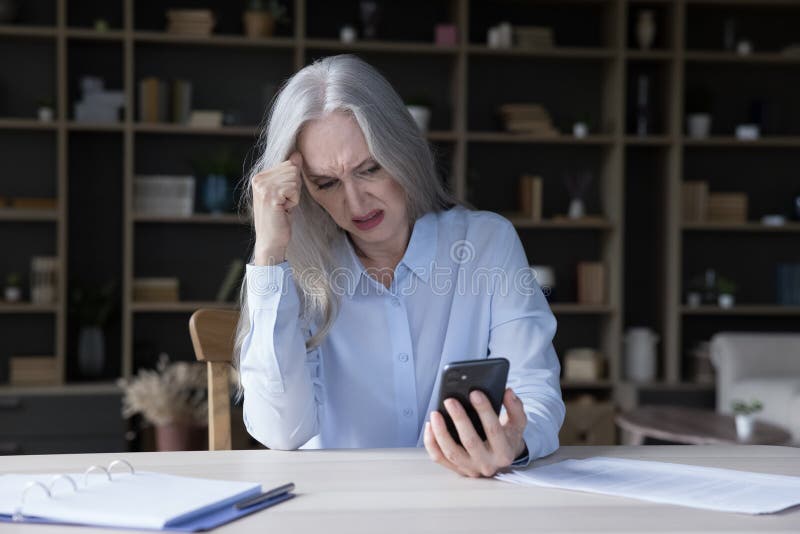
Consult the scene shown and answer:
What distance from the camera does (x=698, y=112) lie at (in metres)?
4.95

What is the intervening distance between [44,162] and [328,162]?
346 cm

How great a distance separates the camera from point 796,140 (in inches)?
190

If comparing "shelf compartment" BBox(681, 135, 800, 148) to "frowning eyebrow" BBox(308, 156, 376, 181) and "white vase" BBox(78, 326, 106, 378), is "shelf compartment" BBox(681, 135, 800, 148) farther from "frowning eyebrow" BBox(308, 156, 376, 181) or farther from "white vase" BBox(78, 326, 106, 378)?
"frowning eyebrow" BBox(308, 156, 376, 181)

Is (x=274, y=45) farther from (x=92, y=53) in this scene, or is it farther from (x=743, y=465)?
(x=743, y=465)

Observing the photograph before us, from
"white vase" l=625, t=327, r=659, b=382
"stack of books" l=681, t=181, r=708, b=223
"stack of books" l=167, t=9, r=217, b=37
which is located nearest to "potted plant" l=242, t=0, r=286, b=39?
"stack of books" l=167, t=9, r=217, b=37

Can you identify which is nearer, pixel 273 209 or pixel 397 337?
pixel 273 209

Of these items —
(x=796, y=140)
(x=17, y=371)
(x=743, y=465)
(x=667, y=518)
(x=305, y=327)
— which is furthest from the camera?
(x=796, y=140)

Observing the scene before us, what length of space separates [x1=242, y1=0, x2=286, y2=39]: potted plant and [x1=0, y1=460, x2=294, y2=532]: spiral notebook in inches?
146

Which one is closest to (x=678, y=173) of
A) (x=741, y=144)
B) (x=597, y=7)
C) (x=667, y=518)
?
(x=741, y=144)

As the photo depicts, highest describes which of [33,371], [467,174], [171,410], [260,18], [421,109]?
[260,18]

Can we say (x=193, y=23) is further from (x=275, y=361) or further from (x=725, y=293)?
(x=275, y=361)

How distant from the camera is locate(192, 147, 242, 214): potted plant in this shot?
457 cm

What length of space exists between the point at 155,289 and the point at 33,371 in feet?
2.15

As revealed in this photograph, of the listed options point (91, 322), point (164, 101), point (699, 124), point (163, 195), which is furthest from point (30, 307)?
point (699, 124)
